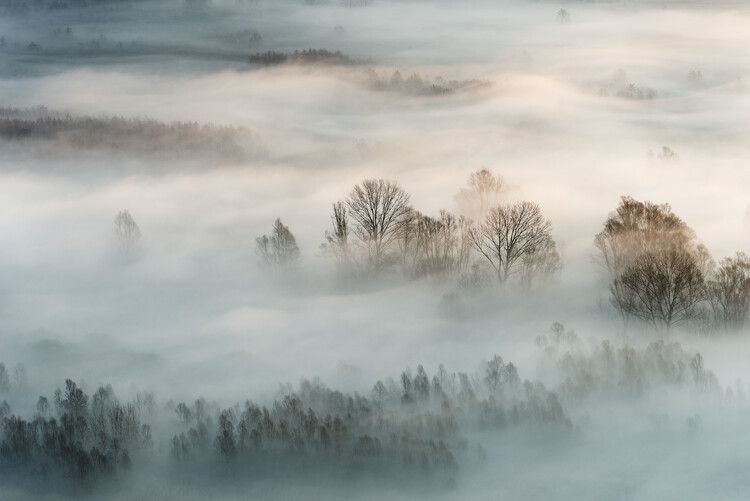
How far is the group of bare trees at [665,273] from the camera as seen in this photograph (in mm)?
15953

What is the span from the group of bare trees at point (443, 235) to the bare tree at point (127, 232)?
10.8ft

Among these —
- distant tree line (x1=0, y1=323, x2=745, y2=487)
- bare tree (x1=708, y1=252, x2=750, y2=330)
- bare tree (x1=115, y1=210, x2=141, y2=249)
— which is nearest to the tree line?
bare tree (x1=708, y1=252, x2=750, y2=330)

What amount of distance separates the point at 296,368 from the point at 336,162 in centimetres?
358

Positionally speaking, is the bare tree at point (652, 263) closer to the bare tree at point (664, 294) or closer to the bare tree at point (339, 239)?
the bare tree at point (664, 294)

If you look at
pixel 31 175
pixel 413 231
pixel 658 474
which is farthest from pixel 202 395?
pixel 658 474

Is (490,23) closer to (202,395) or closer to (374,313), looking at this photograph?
(374,313)

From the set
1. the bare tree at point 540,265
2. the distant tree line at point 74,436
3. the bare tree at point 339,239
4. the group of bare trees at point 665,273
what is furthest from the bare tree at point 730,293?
the distant tree line at point 74,436

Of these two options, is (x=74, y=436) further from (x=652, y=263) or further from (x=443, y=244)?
(x=652, y=263)

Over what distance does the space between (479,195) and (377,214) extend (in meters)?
1.72

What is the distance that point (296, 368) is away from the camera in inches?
638

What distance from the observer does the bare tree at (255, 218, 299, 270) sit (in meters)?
16.9

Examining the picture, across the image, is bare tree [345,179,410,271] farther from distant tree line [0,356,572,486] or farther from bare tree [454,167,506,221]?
distant tree line [0,356,572,486]

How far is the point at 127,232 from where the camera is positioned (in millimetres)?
17484

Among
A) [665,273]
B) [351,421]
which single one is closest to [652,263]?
[665,273]
